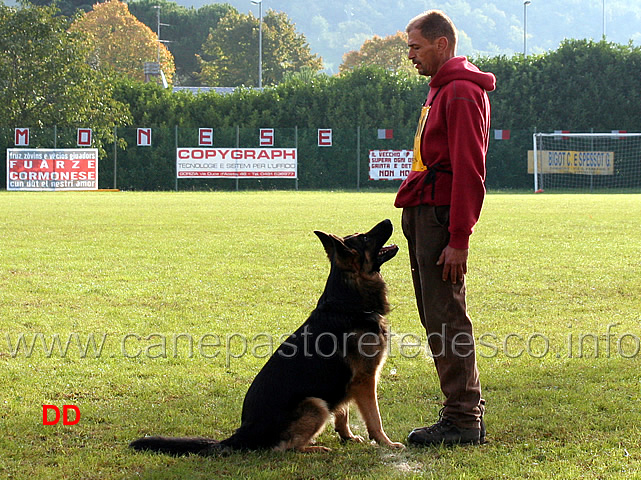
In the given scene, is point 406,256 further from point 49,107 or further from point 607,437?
point 49,107

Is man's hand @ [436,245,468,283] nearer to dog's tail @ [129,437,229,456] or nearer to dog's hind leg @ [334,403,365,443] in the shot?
dog's hind leg @ [334,403,365,443]

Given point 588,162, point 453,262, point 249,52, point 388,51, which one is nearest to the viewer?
point 453,262

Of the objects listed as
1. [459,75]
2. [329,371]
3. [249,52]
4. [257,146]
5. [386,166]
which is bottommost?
[329,371]

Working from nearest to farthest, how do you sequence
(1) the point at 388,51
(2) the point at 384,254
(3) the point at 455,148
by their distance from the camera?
(3) the point at 455,148
(2) the point at 384,254
(1) the point at 388,51

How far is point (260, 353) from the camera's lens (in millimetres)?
5750

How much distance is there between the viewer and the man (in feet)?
11.7

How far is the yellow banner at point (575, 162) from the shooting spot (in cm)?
3316

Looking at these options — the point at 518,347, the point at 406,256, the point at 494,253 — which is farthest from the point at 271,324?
the point at 494,253

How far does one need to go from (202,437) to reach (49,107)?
102 ft

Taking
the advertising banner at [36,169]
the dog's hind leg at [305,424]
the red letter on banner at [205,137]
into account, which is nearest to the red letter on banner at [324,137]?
the red letter on banner at [205,137]

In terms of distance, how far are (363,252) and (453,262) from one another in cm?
53

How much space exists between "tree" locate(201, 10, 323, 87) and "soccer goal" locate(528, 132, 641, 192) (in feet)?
162

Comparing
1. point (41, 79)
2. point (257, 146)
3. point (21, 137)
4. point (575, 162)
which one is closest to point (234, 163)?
point (257, 146)

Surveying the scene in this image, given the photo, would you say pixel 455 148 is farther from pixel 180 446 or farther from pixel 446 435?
pixel 180 446
